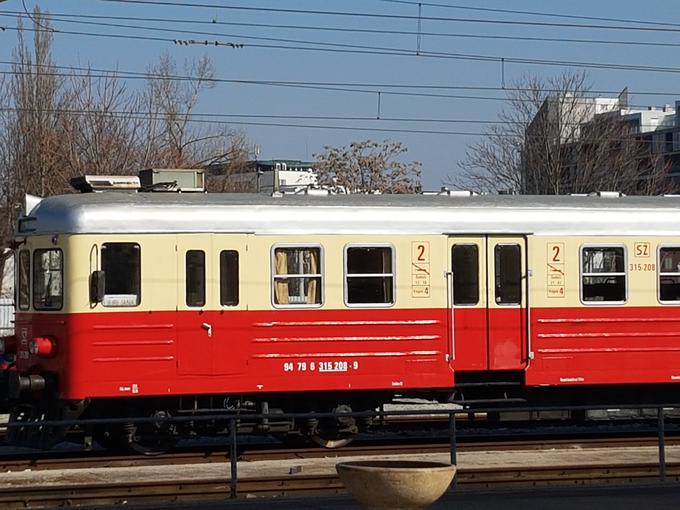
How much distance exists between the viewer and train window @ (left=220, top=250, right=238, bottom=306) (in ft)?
56.3

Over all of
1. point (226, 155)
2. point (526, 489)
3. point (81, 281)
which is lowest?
point (526, 489)

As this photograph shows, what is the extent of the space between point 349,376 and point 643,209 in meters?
4.89

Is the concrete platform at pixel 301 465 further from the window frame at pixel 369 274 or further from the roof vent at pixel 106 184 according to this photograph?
the roof vent at pixel 106 184

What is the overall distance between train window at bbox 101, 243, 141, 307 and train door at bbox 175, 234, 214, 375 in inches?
21.3

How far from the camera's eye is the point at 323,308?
17.4 m

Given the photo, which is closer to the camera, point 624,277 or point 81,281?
point 81,281

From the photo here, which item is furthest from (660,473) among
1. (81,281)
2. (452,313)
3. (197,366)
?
(81,281)

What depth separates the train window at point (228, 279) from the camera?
17156mm

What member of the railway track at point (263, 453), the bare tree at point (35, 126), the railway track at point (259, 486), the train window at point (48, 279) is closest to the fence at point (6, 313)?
the bare tree at point (35, 126)

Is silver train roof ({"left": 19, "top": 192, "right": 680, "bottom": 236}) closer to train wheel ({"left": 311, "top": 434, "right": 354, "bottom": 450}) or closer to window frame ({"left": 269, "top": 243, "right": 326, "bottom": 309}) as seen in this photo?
window frame ({"left": 269, "top": 243, "right": 326, "bottom": 309})

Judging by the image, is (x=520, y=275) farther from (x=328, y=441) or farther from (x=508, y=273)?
(x=328, y=441)

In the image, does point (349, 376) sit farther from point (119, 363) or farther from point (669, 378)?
point (669, 378)

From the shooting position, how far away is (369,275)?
17656mm

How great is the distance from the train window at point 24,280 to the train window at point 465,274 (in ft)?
18.9
